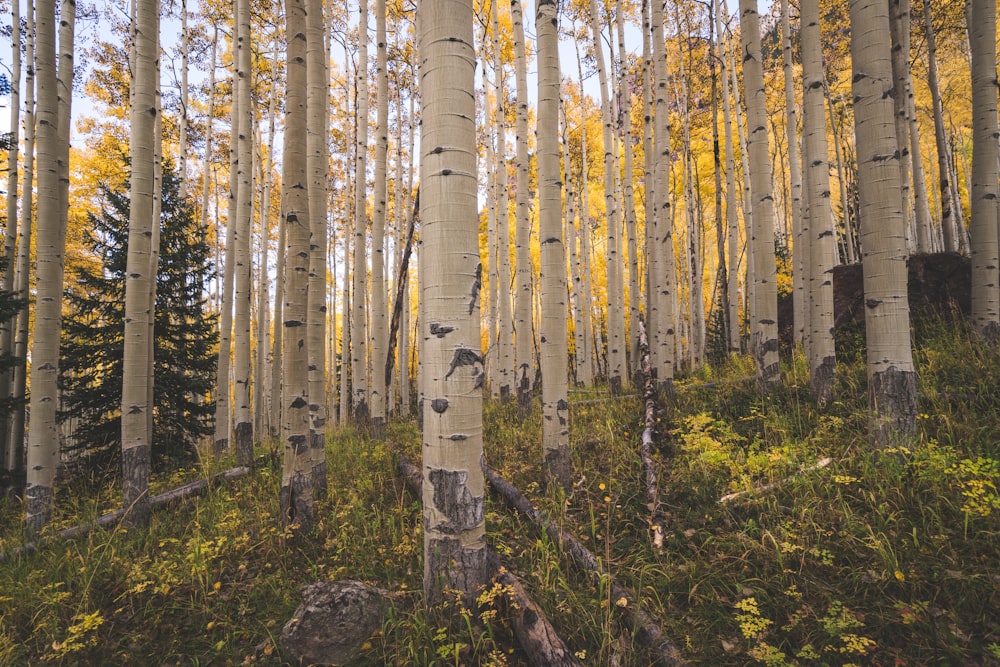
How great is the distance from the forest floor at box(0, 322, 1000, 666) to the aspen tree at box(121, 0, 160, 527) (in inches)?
18.8

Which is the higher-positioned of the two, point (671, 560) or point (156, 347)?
point (156, 347)

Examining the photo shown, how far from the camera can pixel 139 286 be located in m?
3.77

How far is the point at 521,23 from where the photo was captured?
15.3 feet

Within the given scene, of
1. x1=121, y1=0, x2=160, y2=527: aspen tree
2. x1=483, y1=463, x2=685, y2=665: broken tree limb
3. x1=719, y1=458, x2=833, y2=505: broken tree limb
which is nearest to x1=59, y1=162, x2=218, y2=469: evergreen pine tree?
x1=121, y1=0, x2=160, y2=527: aspen tree

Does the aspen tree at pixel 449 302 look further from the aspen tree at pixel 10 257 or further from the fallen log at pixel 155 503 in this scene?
the aspen tree at pixel 10 257

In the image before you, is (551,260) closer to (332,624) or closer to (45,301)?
(332,624)

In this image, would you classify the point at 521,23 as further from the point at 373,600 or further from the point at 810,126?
the point at 373,600

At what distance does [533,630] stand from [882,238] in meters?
3.59

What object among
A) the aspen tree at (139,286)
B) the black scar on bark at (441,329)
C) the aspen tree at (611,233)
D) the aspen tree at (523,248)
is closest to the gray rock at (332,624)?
the black scar on bark at (441,329)

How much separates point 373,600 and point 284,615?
0.63 metres

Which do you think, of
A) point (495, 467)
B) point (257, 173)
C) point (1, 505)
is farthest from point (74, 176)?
point (495, 467)

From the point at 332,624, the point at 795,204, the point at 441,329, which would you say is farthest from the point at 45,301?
the point at 795,204

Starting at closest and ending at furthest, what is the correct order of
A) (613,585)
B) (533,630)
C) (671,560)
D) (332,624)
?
(533,630) → (332,624) → (613,585) → (671,560)

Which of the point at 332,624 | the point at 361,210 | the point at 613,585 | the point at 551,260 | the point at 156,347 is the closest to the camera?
the point at 332,624
